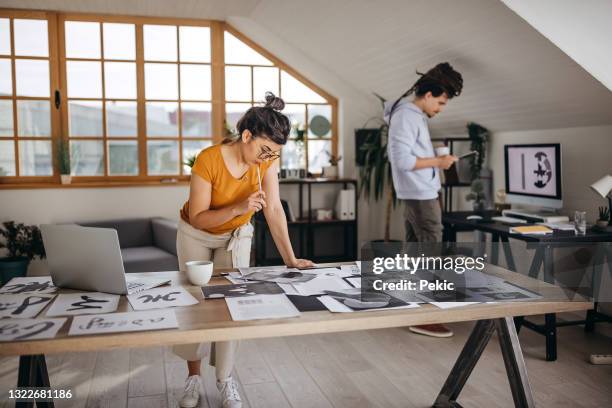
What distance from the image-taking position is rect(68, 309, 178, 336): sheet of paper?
150 centimetres

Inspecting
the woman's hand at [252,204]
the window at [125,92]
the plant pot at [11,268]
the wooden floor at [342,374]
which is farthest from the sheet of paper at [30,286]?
the window at [125,92]

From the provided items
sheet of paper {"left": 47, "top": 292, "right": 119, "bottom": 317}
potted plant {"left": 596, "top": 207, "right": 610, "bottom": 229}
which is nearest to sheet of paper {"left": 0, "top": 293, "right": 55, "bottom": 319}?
sheet of paper {"left": 47, "top": 292, "right": 119, "bottom": 317}

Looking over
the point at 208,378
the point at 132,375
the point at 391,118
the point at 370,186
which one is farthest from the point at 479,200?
the point at 132,375

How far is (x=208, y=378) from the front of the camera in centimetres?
294

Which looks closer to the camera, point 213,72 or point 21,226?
point 21,226

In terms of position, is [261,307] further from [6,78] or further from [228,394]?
[6,78]

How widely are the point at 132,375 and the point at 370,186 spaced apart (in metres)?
3.51

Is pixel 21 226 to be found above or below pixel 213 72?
below

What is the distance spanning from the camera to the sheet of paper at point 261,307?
162cm

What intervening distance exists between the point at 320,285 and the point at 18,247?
3710 mm

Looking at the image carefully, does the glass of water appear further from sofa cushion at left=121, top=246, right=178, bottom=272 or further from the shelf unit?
sofa cushion at left=121, top=246, right=178, bottom=272

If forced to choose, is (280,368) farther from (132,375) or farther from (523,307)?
(523,307)

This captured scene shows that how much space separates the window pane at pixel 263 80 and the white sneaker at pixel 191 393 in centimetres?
368

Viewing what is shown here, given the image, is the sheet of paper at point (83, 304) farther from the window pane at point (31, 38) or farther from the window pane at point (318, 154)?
the window pane at point (318, 154)
